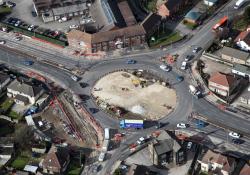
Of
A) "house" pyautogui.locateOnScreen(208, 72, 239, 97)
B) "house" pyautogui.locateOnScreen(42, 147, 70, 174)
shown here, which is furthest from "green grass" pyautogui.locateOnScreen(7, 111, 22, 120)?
"house" pyautogui.locateOnScreen(208, 72, 239, 97)

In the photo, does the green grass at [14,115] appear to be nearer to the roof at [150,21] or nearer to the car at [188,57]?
the roof at [150,21]

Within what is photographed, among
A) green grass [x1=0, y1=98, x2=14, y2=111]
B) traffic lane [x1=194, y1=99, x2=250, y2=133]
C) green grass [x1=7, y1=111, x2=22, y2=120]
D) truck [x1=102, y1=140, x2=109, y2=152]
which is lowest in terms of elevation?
truck [x1=102, y1=140, x2=109, y2=152]

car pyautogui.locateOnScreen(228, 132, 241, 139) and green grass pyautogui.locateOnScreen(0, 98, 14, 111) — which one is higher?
car pyautogui.locateOnScreen(228, 132, 241, 139)

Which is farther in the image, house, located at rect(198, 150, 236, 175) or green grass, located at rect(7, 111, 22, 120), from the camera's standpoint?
green grass, located at rect(7, 111, 22, 120)

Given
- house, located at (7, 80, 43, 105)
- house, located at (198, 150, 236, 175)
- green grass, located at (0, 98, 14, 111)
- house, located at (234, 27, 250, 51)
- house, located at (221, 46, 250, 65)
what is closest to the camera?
Answer: house, located at (198, 150, 236, 175)

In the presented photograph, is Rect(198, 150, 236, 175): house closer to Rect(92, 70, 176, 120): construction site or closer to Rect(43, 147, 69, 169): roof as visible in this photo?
Rect(92, 70, 176, 120): construction site

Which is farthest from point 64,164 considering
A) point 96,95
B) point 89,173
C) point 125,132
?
point 96,95

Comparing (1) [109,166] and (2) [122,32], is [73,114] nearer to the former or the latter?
(1) [109,166]
